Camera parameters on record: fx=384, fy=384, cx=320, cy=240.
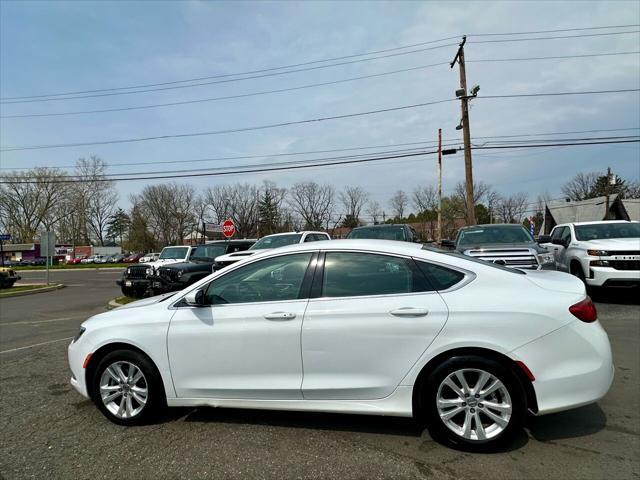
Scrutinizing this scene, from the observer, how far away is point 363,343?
2.98 meters

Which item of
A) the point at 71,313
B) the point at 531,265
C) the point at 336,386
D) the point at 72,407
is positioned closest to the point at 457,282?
the point at 336,386

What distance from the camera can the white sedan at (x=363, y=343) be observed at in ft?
9.29

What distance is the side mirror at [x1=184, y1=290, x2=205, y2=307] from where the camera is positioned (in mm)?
3311

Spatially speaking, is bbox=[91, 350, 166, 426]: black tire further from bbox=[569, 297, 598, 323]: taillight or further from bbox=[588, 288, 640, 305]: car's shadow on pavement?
bbox=[588, 288, 640, 305]: car's shadow on pavement

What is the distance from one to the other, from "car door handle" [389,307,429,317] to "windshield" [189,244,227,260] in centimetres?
1041

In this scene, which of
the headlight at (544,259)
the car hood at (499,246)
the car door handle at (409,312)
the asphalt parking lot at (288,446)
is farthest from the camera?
the car hood at (499,246)

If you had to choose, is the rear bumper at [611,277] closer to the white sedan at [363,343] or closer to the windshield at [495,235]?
the windshield at [495,235]

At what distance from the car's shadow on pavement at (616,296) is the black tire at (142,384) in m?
9.66

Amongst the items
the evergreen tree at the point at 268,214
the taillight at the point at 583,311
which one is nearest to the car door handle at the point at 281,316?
the taillight at the point at 583,311

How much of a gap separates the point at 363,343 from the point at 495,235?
7.99 m

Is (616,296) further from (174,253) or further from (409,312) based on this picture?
(174,253)

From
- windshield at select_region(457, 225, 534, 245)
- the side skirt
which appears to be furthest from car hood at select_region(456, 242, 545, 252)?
the side skirt

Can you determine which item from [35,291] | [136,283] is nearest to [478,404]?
[136,283]

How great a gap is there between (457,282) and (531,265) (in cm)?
600
